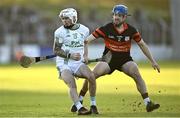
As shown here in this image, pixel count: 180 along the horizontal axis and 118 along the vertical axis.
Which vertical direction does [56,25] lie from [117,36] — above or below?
below

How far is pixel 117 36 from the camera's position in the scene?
1564 centimetres

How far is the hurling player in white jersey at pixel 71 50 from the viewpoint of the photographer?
1548cm

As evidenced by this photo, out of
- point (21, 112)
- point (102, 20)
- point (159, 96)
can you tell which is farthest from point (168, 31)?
point (21, 112)

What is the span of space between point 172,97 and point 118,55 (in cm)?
509

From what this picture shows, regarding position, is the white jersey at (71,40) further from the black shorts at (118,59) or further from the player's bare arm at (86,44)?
the black shorts at (118,59)

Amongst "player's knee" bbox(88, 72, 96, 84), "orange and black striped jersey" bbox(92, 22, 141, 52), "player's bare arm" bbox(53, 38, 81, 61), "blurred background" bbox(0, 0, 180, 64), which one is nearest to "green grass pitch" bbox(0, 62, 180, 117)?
"player's knee" bbox(88, 72, 96, 84)

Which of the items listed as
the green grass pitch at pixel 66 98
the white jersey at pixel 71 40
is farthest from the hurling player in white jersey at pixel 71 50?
the green grass pitch at pixel 66 98

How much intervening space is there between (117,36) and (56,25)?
46.5m

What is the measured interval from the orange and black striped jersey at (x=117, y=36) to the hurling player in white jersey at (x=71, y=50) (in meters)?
0.40

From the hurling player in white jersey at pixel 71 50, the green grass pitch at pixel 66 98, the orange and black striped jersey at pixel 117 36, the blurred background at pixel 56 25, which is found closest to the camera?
the hurling player in white jersey at pixel 71 50

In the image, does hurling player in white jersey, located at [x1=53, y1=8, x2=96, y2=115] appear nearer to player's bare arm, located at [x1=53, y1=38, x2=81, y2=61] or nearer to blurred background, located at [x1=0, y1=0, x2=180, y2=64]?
player's bare arm, located at [x1=53, y1=38, x2=81, y2=61]

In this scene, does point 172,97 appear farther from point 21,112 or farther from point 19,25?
point 19,25

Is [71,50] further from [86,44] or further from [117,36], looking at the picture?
[117,36]

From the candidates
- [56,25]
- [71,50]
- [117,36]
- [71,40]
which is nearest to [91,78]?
[71,50]
